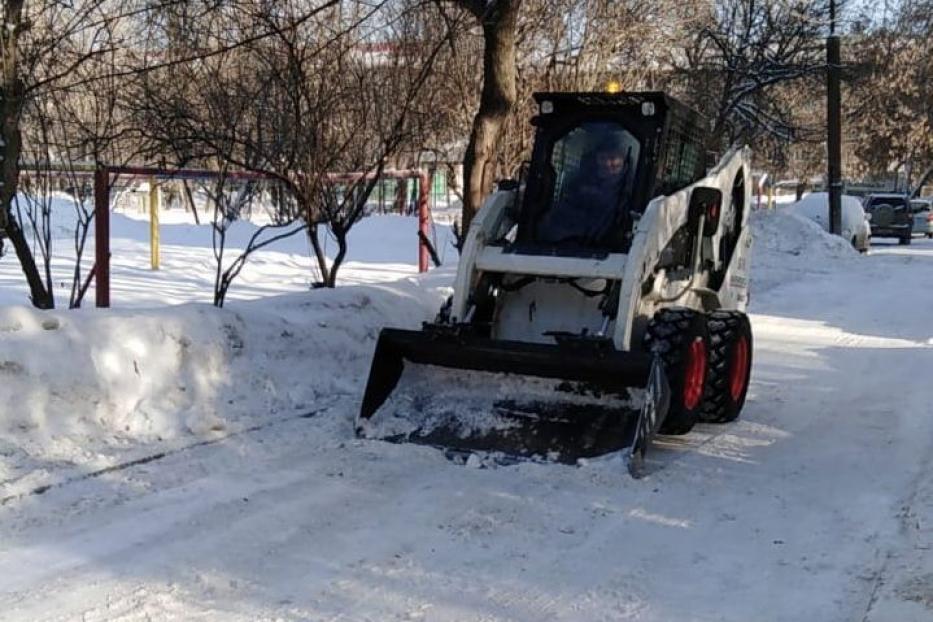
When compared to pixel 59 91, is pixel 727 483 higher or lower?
lower

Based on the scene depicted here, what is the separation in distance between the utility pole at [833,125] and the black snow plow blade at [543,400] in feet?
65.2

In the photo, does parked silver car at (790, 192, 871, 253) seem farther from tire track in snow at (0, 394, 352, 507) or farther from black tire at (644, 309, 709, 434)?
tire track in snow at (0, 394, 352, 507)

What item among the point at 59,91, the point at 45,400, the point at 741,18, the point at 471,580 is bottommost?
the point at 471,580

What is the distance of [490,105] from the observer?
1159 cm

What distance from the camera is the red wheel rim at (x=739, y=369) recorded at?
25.1 ft

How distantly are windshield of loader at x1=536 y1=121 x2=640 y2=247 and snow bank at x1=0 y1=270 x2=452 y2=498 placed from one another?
220cm

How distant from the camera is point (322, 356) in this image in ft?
28.3

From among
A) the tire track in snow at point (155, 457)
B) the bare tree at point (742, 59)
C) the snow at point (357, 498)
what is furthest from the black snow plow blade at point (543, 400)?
the bare tree at point (742, 59)

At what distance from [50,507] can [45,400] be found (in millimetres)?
1266

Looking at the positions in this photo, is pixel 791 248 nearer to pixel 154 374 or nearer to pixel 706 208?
pixel 706 208

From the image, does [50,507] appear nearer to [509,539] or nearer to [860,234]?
[509,539]

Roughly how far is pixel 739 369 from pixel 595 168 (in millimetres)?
1899

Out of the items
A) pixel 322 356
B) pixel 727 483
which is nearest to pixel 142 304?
pixel 322 356

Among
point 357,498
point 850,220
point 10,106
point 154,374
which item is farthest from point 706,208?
point 850,220
